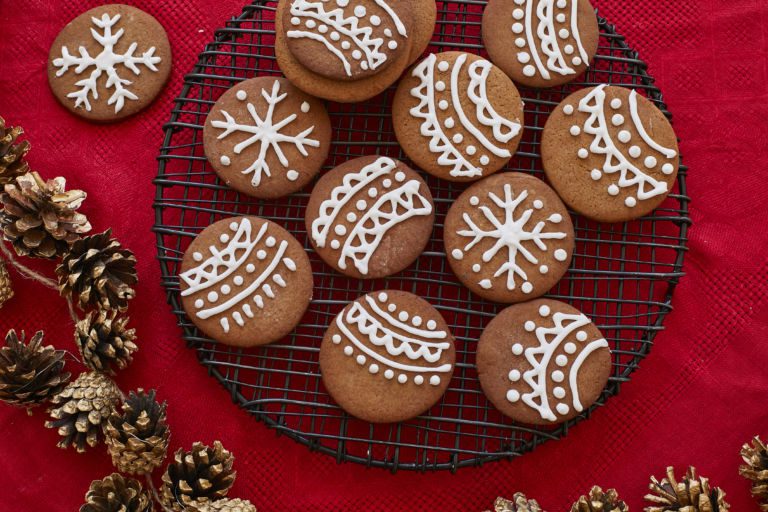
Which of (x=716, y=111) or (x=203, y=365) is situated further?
(x=716, y=111)

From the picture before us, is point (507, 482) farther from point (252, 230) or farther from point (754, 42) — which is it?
point (754, 42)

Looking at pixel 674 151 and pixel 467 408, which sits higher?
pixel 674 151

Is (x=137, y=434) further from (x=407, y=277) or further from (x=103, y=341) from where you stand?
(x=407, y=277)

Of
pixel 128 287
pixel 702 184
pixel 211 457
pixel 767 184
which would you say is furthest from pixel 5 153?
pixel 767 184

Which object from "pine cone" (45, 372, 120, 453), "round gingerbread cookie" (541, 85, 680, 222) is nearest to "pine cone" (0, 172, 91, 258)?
"pine cone" (45, 372, 120, 453)

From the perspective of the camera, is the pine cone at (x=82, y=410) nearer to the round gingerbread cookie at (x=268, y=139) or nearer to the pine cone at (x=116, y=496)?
the pine cone at (x=116, y=496)

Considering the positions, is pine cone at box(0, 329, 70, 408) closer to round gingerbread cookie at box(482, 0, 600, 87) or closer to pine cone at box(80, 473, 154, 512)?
pine cone at box(80, 473, 154, 512)

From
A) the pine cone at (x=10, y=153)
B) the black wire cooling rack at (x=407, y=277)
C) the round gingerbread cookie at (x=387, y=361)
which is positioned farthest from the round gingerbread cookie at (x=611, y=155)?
the pine cone at (x=10, y=153)
